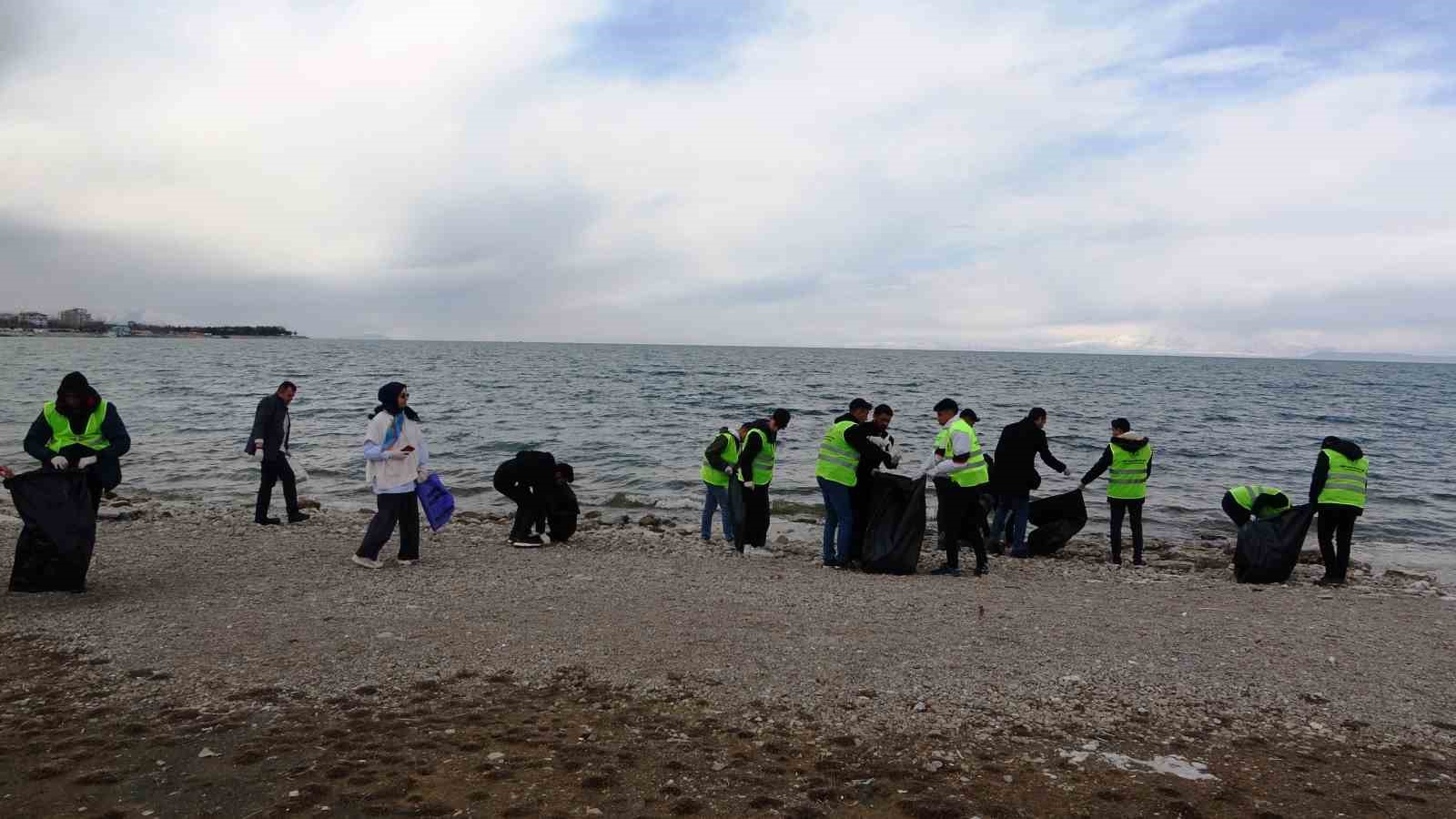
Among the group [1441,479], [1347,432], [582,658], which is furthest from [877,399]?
[582,658]

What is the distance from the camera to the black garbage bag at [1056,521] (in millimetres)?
12117

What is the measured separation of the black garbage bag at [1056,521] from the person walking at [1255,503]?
1.80 metres

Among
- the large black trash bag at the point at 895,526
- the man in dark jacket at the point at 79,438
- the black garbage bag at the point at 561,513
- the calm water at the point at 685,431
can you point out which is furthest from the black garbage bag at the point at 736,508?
the man in dark jacket at the point at 79,438

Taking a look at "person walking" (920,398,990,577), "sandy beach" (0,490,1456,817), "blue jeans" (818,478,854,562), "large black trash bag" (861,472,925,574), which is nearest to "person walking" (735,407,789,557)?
"blue jeans" (818,478,854,562)

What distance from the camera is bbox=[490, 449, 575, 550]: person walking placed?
11.3 m

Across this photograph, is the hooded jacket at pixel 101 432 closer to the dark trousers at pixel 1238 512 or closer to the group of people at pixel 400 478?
the group of people at pixel 400 478

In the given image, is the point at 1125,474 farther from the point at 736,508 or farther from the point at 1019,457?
the point at 736,508

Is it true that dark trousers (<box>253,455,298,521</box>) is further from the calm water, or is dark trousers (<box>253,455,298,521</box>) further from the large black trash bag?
the large black trash bag

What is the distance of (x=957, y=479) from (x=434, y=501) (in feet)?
19.1

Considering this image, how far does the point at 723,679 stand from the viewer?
582cm

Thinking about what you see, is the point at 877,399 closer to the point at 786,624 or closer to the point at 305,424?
the point at 305,424

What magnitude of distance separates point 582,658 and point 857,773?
2489 millimetres

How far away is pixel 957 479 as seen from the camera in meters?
10.1

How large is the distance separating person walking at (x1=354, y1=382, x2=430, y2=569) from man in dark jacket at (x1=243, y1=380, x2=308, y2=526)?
3.09 m
